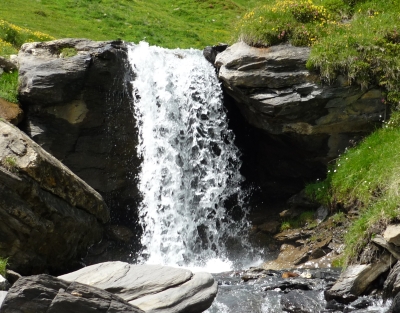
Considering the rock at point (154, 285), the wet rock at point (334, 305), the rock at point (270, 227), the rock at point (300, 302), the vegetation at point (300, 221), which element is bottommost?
the rock at point (270, 227)

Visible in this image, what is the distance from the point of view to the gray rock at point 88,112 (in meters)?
18.4

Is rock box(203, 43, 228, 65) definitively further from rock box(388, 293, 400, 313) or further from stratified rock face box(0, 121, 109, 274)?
rock box(388, 293, 400, 313)

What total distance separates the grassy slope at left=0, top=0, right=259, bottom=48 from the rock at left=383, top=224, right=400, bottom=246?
16.8 meters

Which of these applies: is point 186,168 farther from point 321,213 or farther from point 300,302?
point 300,302

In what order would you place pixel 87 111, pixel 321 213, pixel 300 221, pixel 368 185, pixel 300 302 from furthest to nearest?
pixel 87 111
pixel 300 221
pixel 321 213
pixel 368 185
pixel 300 302

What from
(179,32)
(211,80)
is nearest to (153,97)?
(211,80)

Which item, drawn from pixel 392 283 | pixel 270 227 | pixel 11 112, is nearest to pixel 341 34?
pixel 270 227

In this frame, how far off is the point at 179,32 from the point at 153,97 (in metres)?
14.1

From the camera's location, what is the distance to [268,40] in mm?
19234

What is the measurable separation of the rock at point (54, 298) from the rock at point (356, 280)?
16.5 ft

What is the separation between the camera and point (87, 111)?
63.3 ft

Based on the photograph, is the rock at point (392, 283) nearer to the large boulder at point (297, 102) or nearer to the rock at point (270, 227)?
the rock at point (270, 227)

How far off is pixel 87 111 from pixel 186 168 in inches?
152

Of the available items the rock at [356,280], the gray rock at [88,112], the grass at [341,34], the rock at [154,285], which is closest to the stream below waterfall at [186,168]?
the gray rock at [88,112]
